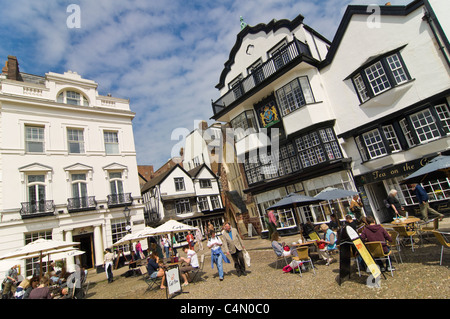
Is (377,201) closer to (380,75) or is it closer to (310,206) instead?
(310,206)

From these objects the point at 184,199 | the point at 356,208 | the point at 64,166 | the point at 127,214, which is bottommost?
the point at 356,208

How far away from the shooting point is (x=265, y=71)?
1841 cm

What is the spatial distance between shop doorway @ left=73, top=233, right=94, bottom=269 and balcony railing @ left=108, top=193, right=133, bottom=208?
9.17 ft

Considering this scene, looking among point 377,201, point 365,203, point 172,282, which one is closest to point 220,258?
point 172,282

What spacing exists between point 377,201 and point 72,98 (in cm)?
2502

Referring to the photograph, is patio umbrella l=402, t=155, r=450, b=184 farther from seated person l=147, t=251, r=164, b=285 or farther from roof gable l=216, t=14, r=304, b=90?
roof gable l=216, t=14, r=304, b=90

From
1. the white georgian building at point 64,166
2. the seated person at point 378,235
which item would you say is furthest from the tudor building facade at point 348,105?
the white georgian building at point 64,166

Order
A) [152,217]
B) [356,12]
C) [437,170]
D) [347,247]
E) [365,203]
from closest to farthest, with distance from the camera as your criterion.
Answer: [347,247], [437,170], [365,203], [356,12], [152,217]

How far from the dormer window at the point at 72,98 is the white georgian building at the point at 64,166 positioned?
0.24 ft

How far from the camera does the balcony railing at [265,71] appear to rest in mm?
16250

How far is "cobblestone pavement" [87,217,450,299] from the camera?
5336 millimetres

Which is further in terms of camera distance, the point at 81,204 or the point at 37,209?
the point at 81,204

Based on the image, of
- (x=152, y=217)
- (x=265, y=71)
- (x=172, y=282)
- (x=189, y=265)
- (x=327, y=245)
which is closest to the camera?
(x=172, y=282)
